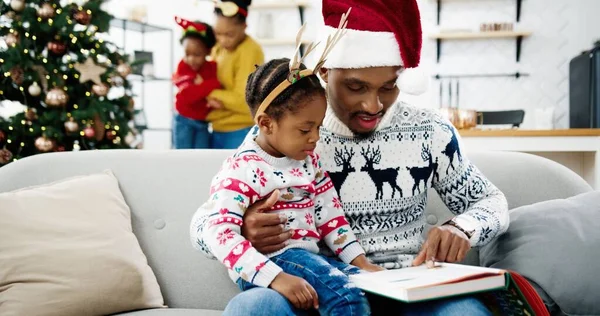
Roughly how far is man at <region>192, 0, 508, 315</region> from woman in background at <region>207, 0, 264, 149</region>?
1.86 m

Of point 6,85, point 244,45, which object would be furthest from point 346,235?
point 6,85

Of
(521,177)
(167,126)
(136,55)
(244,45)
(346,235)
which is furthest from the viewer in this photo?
(167,126)

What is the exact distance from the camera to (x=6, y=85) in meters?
3.65

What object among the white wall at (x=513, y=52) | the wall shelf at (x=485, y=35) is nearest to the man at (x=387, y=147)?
the white wall at (x=513, y=52)

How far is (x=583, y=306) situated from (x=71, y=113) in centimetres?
310

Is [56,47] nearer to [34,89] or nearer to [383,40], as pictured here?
[34,89]

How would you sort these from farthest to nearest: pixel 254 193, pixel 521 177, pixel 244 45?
pixel 244 45, pixel 521 177, pixel 254 193

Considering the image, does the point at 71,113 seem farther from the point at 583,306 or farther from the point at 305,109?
the point at 583,306

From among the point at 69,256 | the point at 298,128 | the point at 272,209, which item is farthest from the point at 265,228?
the point at 69,256

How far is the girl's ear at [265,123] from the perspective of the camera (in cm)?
129

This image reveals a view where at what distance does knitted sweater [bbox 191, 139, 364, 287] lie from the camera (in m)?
1.15

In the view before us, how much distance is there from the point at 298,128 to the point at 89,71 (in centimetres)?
281

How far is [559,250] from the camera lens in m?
1.41

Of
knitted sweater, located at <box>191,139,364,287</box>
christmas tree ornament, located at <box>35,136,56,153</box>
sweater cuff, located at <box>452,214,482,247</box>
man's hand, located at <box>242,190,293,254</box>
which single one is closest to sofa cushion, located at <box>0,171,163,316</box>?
knitted sweater, located at <box>191,139,364,287</box>
